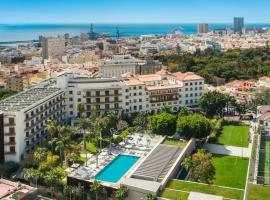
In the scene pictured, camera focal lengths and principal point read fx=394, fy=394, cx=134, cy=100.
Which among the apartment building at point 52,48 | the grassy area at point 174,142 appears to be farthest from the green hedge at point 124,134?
the apartment building at point 52,48

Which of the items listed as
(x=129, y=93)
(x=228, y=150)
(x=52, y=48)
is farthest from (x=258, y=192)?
(x=52, y=48)

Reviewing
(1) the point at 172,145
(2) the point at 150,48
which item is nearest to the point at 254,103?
(1) the point at 172,145

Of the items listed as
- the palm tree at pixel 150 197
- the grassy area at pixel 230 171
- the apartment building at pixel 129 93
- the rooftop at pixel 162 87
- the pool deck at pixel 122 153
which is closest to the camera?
the palm tree at pixel 150 197

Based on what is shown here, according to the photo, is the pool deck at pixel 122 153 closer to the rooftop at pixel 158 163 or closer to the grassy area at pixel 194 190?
the rooftop at pixel 158 163

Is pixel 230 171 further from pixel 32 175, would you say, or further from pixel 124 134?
pixel 32 175

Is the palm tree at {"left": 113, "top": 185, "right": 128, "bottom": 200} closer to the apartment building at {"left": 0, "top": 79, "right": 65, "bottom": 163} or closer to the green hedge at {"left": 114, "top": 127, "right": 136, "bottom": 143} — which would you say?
the apartment building at {"left": 0, "top": 79, "right": 65, "bottom": 163}

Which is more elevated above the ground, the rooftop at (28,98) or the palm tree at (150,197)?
the rooftop at (28,98)
